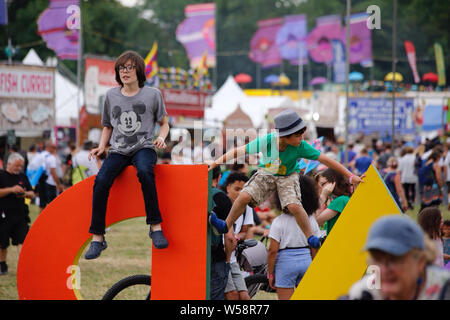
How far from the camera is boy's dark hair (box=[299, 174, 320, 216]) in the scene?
564cm

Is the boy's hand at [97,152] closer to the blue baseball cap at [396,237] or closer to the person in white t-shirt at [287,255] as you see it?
the person in white t-shirt at [287,255]

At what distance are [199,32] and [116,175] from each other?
29.0 metres

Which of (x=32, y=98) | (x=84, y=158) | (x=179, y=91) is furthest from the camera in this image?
(x=179, y=91)

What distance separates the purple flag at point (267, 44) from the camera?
5128cm

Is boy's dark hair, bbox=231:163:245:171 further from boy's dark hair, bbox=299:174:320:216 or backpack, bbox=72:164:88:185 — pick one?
backpack, bbox=72:164:88:185

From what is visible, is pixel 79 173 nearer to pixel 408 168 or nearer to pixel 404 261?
pixel 404 261

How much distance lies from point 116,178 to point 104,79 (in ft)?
53.7

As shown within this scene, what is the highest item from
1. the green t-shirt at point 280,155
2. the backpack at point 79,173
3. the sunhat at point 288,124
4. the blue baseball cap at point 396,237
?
the sunhat at point 288,124

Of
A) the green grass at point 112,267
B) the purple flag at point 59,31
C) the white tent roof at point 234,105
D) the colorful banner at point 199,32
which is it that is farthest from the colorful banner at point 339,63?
the green grass at point 112,267

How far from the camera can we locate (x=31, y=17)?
45875mm

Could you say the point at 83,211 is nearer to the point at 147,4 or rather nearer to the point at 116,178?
the point at 116,178

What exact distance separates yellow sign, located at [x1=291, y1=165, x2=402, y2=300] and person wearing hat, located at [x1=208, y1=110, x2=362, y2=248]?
327 millimetres

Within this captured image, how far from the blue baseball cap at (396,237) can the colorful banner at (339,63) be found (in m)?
31.5
